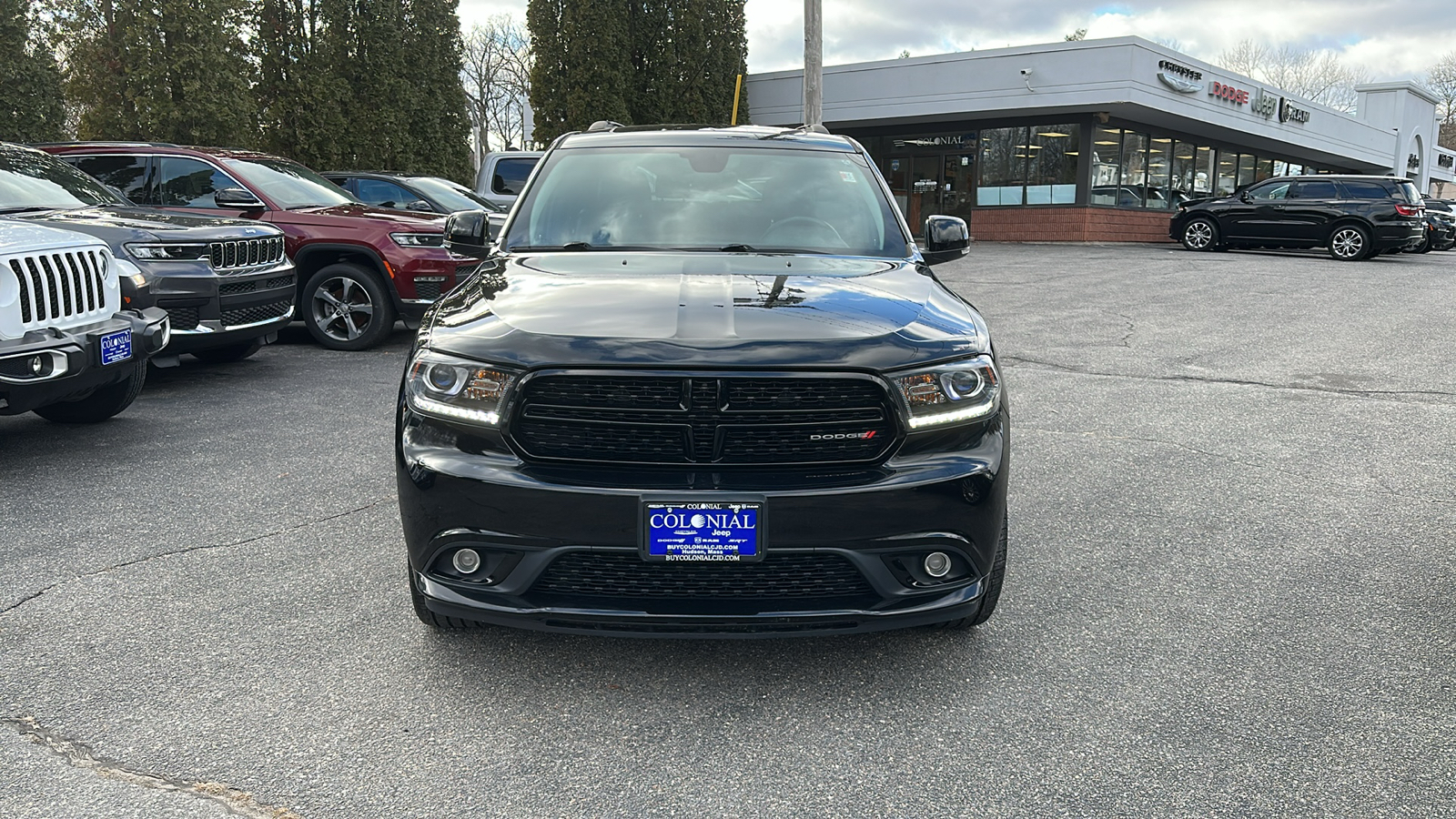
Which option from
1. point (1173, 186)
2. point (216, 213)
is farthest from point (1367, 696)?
point (1173, 186)

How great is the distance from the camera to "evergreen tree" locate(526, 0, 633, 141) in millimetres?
25172

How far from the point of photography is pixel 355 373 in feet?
27.3

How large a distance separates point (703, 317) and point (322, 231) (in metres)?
7.14

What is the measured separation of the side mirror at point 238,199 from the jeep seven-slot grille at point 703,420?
722 centimetres

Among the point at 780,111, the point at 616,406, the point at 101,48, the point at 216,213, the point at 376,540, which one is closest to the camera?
the point at 616,406

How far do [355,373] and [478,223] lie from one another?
13.1 feet

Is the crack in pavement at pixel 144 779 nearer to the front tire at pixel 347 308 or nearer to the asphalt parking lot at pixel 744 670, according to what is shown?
the asphalt parking lot at pixel 744 670

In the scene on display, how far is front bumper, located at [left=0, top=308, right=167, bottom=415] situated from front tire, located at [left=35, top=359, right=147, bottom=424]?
48 cm

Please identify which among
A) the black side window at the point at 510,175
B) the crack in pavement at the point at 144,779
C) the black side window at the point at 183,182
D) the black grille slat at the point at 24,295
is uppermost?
the black side window at the point at 510,175

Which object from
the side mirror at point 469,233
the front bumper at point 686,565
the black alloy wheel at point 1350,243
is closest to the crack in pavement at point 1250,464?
the front bumper at point 686,565

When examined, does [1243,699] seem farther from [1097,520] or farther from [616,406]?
[616,406]

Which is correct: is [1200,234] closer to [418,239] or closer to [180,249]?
[418,239]

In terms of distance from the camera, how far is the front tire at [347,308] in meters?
9.31

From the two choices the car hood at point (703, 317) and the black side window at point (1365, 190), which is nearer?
the car hood at point (703, 317)
